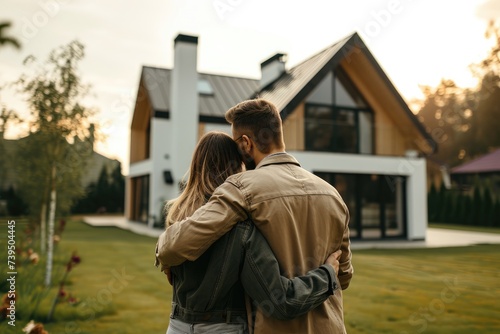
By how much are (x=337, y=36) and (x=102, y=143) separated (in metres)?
11.8

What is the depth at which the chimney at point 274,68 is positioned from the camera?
1761 centimetres

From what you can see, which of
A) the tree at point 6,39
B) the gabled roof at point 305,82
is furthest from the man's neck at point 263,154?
the gabled roof at point 305,82

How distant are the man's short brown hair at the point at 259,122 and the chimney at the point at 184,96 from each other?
14806 mm

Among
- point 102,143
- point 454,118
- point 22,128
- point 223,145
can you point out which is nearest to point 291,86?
point 102,143

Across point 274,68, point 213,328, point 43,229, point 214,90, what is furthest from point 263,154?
point 214,90

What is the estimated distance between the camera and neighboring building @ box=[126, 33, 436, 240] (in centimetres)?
1402

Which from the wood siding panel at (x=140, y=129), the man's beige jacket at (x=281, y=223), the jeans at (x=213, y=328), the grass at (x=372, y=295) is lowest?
the grass at (x=372, y=295)

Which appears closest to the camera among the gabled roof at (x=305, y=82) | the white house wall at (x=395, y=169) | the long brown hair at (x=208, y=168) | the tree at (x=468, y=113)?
the long brown hair at (x=208, y=168)

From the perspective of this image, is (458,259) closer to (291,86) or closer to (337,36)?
(291,86)

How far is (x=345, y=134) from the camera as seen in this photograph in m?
14.8

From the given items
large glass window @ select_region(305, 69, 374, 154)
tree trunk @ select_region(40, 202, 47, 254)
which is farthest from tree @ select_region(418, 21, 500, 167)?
tree trunk @ select_region(40, 202, 47, 254)

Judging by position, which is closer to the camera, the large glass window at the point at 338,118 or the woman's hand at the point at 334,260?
the woman's hand at the point at 334,260

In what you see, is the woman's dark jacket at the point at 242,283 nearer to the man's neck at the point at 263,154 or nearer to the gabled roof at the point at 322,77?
the man's neck at the point at 263,154

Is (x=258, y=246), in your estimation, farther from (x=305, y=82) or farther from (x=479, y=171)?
(x=479, y=171)
